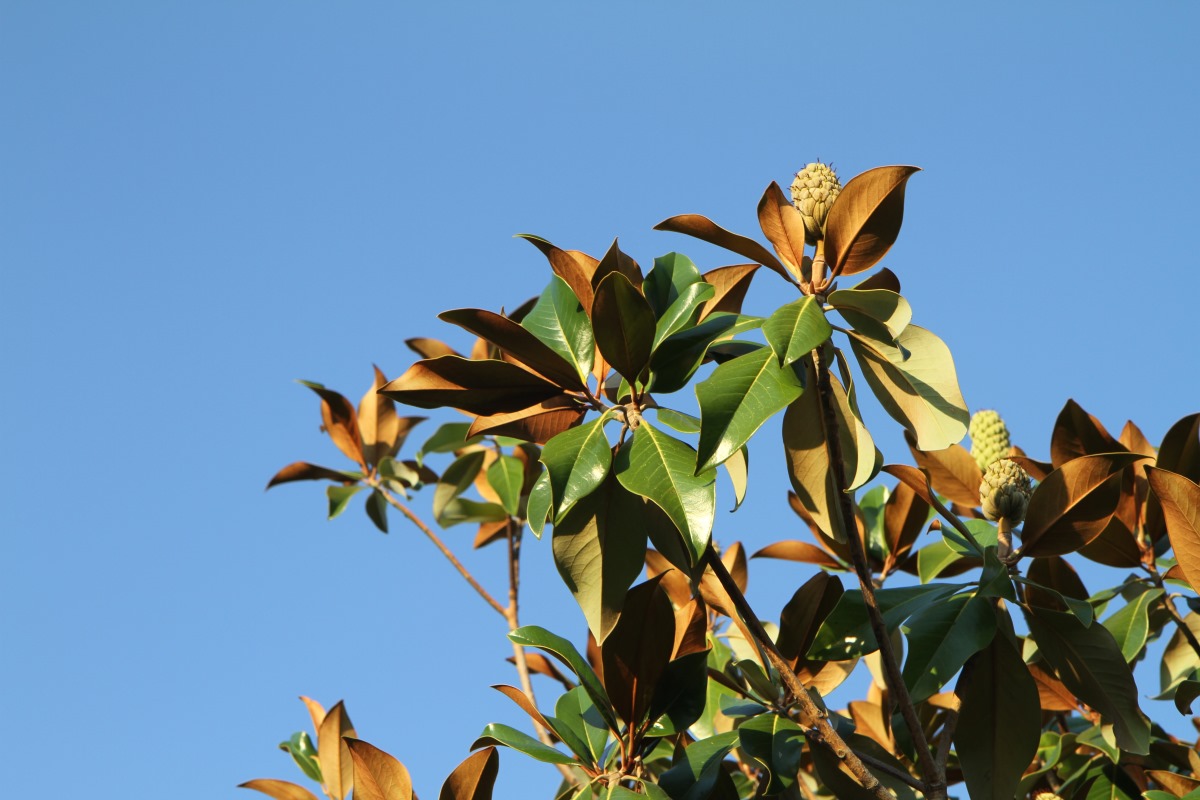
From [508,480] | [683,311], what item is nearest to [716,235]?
[683,311]

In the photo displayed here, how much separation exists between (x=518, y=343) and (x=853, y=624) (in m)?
0.89

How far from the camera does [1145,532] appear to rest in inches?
116

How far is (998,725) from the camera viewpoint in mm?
2256

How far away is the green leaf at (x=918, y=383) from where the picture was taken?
207 cm

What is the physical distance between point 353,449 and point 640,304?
8.56 feet

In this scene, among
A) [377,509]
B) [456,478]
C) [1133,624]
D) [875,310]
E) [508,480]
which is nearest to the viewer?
[875,310]

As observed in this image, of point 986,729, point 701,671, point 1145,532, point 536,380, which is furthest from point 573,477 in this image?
point 1145,532

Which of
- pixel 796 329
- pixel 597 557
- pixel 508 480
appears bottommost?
pixel 597 557

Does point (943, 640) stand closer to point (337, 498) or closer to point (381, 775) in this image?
point (381, 775)

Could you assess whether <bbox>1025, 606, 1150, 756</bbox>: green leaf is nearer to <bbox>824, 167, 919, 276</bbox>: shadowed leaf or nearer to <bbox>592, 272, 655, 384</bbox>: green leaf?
<bbox>824, 167, 919, 276</bbox>: shadowed leaf

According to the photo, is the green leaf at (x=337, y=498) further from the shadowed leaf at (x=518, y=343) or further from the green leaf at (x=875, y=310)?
the green leaf at (x=875, y=310)

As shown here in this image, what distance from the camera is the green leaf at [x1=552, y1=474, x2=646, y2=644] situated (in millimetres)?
2004

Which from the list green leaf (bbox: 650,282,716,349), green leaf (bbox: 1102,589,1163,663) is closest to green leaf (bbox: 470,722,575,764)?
green leaf (bbox: 650,282,716,349)

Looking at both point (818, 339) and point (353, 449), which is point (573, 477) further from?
point (353, 449)
